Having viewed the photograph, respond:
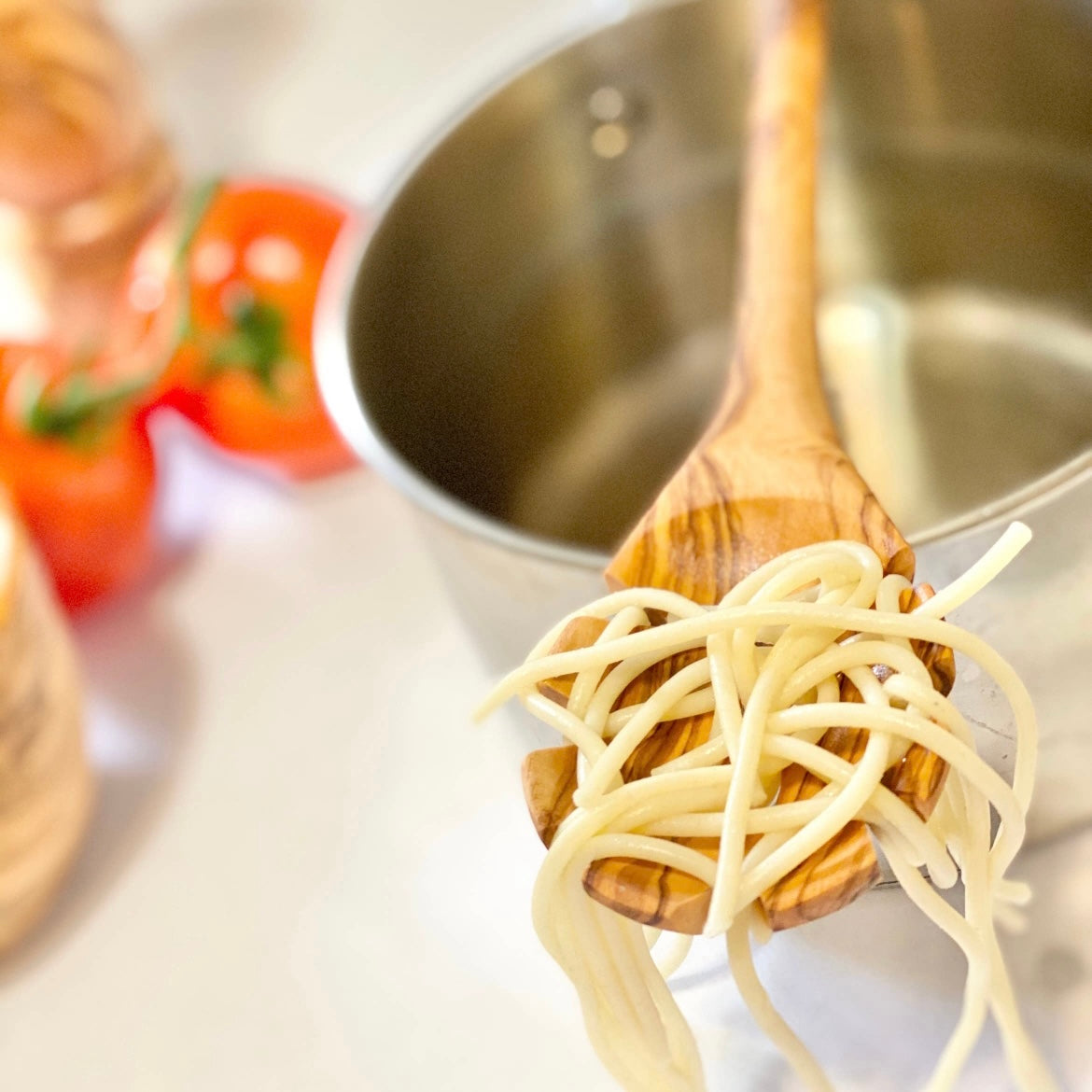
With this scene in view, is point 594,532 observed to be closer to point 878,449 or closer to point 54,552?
point 878,449

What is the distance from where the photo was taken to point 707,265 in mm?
838

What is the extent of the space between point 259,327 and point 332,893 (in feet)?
1.21

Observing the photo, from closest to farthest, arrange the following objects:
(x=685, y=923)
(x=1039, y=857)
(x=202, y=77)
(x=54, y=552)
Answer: (x=685, y=923), (x=1039, y=857), (x=54, y=552), (x=202, y=77)

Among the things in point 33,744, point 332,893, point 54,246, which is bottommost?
point 332,893

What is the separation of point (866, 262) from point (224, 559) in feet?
1.41

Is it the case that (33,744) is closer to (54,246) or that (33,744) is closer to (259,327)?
(259,327)

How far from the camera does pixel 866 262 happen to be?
85 centimetres

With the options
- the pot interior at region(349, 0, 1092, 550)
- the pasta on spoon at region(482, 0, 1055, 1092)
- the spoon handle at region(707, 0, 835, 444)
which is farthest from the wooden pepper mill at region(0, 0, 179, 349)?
the pasta on spoon at region(482, 0, 1055, 1092)

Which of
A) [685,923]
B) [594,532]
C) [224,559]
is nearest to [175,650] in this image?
[224,559]

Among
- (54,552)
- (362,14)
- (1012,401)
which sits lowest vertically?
(1012,401)

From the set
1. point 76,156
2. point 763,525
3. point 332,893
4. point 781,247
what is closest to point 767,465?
point 763,525

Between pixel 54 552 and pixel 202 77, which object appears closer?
pixel 54 552

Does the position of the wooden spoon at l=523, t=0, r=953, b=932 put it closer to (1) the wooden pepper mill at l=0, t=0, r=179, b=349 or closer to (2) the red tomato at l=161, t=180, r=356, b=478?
(2) the red tomato at l=161, t=180, r=356, b=478

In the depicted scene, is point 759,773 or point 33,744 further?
point 33,744
